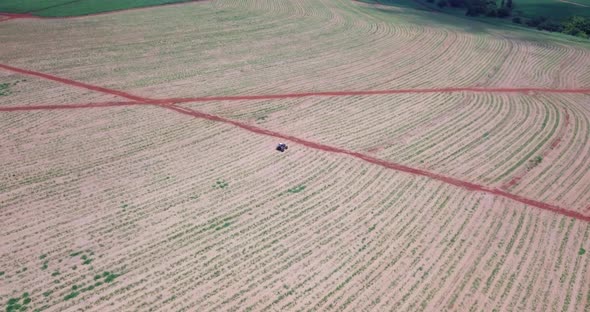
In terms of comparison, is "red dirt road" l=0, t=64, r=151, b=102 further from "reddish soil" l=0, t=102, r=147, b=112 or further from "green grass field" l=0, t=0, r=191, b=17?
"green grass field" l=0, t=0, r=191, b=17

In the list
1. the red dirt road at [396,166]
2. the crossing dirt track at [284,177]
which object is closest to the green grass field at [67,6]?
the crossing dirt track at [284,177]

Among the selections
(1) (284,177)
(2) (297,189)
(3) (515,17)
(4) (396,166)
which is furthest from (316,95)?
(3) (515,17)

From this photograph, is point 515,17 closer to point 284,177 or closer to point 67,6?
point 284,177

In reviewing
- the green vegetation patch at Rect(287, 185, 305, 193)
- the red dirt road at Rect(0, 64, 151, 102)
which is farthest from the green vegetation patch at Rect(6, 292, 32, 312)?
the red dirt road at Rect(0, 64, 151, 102)

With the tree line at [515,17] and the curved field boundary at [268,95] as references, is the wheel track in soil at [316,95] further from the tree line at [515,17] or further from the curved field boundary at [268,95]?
the tree line at [515,17]

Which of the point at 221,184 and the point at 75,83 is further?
the point at 75,83
